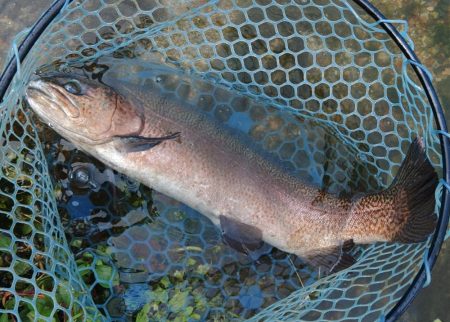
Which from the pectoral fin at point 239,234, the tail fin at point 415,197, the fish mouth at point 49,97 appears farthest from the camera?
the pectoral fin at point 239,234

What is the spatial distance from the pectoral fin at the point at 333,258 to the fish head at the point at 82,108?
147 centimetres

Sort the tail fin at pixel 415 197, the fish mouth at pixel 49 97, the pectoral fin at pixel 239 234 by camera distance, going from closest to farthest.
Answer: the tail fin at pixel 415 197 → the fish mouth at pixel 49 97 → the pectoral fin at pixel 239 234

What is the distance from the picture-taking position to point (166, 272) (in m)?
3.88

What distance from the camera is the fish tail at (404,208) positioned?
3223 mm

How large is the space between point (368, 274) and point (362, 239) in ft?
1.57

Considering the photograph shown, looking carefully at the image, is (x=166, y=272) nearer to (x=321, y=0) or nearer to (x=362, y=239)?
(x=362, y=239)

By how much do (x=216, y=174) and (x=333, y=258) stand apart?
982mm

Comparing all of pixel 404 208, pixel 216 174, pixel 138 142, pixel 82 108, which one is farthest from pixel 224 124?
pixel 404 208

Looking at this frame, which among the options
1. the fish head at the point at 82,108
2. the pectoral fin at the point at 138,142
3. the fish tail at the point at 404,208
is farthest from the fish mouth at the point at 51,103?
the fish tail at the point at 404,208

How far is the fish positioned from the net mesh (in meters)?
0.24

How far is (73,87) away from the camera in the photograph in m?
3.38

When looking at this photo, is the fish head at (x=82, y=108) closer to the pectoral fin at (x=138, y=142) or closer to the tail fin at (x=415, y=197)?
the pectoral fin at (x=138, y=142)

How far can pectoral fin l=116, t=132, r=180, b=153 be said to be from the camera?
3393 millimetres

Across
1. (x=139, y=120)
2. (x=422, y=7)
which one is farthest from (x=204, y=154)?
(x=422, y=7)
